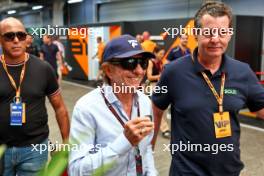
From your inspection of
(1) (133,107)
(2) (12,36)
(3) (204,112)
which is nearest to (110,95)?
(1) (133,107)

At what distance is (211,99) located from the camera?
5.68 ft

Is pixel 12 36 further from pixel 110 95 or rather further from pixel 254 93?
pixel 254 93

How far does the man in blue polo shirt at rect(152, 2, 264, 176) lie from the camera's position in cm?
171

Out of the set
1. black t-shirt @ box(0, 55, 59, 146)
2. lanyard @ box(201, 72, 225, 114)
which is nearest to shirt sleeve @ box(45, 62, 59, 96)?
black t-shirt @ box(0, 55, 59, 146)

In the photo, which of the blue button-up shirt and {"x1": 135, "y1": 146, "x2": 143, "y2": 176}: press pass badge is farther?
{"x1": 135, "y1": 146, "x2": 143, "y2": 176}: press pass badge

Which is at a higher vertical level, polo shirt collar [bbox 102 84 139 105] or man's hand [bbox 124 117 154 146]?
polo shirt collar [bbox 102 84 139 105]

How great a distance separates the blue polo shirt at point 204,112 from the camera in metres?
1.73

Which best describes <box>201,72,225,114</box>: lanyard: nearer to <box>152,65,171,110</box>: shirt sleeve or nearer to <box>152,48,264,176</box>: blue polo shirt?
<box>152,48,264,176</box>: blue polo shirt

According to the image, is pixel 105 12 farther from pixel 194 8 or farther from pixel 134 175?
pixel 134 175

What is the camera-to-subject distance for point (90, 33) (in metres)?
10.8

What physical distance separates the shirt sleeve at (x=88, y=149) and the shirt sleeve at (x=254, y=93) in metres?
0.91

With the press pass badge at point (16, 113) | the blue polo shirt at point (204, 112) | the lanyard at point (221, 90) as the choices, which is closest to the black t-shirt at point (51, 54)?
the press pass badge at point (16, 113)

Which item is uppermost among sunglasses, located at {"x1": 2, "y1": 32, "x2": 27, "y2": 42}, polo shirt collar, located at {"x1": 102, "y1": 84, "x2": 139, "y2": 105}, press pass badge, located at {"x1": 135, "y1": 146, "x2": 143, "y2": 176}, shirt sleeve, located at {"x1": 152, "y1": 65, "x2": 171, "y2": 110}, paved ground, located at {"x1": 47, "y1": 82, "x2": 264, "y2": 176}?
sunglasses, located at {"x1": 2, "y1": 32, "x2": 27, "y2": 42}

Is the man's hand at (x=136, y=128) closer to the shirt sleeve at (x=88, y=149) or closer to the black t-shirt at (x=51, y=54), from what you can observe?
the shirt sleeve at (x=88, y=149)
